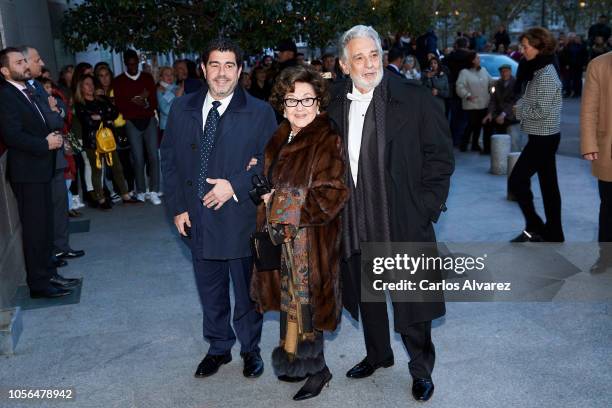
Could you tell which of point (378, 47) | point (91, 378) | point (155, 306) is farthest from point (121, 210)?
point (378, 47)

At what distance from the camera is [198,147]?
4.20m

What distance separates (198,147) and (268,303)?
1014mm

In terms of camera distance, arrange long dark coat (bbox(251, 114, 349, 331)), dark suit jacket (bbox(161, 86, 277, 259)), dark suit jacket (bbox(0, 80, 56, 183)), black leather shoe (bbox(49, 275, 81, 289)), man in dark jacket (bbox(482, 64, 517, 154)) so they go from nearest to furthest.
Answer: long dark coat (bbox(251, 114, 349, 331)) < dark suit jacket (bbox(161, 86, 277, 259)) < dark suit jacket (bbox(0, 80, 56, 183)) < black leather shoe (bbox(49, 275, 81, 289)) < man in dark jacket (bbox(482, 64, 517, 154))

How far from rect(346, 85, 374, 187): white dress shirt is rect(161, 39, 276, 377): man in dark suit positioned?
599mm

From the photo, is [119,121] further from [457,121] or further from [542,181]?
[457,121]

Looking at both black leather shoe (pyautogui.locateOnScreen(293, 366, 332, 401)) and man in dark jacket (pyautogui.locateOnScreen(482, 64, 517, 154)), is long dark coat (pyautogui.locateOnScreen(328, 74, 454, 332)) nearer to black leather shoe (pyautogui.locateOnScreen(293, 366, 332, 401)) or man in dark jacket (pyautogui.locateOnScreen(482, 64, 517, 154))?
black leather shoe (pyautogui.locateOnScreen(293, 366, 332, 401))

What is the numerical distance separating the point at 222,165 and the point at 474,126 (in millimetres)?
9350

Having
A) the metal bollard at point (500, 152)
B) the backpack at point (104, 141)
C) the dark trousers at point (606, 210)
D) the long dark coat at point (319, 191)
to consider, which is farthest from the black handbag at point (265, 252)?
the metal bollard at point (500, 152)

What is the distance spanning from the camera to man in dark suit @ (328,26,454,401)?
12.5 feet

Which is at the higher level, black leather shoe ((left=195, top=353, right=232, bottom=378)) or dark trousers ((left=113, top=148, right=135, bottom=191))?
dark trousers ((left=113, top=148, right=135, bottom=191))

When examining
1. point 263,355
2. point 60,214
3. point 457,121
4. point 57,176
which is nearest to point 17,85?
point 57,176

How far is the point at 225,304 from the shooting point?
179 inches

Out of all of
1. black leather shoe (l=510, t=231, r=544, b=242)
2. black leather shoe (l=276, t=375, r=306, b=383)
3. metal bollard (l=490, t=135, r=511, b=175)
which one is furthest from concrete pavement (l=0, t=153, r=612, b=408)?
metal bollard (l=490, t=135, r=511, b=175)

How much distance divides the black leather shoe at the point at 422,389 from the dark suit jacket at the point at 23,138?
3601mm
